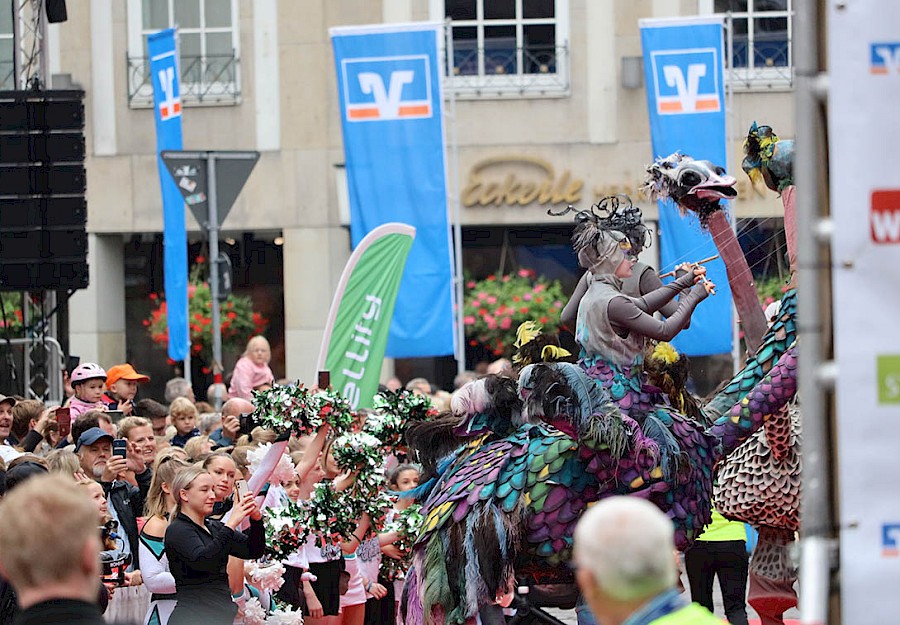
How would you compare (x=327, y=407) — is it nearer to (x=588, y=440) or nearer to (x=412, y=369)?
(x=588, y=440)

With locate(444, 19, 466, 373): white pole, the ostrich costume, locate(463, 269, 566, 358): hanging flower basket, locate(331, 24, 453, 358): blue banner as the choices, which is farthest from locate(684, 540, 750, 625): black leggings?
locate(463, 269, 566, 358): hanging flower basket

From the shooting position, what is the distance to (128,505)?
7.97 metres

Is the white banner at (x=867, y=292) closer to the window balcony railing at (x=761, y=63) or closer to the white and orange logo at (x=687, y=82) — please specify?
the white and orange logo at (x=687, y=82)

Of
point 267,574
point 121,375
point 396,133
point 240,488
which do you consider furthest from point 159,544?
point 396,133

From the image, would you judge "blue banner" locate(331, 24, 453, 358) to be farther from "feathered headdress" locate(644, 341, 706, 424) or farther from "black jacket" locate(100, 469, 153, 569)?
"feathered headdress" locate(644, 341, 706, 424)

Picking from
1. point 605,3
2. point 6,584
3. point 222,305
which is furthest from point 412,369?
point 6,584

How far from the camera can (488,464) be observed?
276 inches

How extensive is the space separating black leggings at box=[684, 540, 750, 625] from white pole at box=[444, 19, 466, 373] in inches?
301

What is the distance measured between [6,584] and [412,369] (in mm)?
15254

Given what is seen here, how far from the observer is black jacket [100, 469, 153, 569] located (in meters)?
7.79

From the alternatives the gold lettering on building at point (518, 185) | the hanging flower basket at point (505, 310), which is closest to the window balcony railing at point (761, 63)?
the gold lettering on building at point (518, 185)

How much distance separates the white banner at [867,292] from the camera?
353cm

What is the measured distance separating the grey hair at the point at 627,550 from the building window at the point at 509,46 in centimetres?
1799

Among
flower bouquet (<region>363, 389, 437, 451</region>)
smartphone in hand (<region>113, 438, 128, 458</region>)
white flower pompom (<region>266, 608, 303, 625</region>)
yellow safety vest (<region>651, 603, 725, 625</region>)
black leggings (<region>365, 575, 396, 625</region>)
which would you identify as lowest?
black leggings (<region>365, 575, 396, 625</region>)
